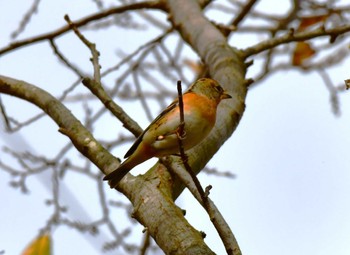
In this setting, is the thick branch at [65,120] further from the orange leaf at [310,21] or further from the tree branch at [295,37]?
the orange leaf at [310,21]

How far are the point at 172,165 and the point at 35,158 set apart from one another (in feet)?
7.84

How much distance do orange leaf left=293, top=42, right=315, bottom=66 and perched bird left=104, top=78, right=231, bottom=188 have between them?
175 cm

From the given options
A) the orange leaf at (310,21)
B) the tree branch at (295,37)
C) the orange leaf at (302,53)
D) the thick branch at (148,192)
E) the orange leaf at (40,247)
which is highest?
the orange leaf at (310,21)

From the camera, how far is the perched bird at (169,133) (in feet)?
8.93

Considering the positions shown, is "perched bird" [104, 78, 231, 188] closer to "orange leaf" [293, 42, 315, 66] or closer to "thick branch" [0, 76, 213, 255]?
"thick branch" [0, 76, 213, 255]

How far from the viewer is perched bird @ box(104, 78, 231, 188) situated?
2721 mm

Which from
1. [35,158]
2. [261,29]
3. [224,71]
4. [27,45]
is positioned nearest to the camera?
[224,71]

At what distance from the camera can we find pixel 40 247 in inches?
75.4

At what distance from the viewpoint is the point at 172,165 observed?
2906 millimetres

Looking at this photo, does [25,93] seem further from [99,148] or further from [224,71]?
[224,71]

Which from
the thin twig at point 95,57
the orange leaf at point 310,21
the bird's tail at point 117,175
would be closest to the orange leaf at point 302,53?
the orange leaf at point 310,21

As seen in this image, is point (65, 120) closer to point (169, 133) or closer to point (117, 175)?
point (117, 175)

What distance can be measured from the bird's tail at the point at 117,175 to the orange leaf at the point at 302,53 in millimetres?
2144

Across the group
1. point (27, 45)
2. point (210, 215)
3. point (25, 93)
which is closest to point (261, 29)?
point (27, 45)
